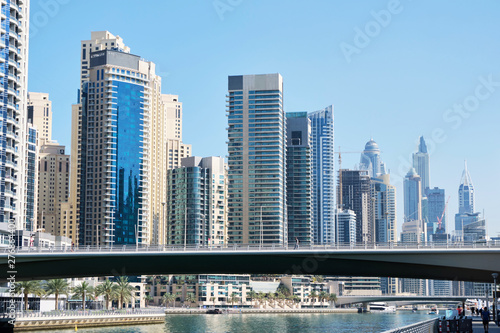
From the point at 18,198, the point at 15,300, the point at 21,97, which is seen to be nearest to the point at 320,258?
the point at 15,300

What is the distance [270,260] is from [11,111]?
74.8 m

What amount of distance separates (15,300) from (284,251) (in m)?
64.3

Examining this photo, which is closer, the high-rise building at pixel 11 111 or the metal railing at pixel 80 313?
the metal railing at pixel 80 313

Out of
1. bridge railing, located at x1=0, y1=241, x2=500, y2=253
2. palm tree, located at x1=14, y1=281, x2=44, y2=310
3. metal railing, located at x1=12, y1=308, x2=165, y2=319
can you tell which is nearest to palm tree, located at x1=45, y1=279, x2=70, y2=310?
palm tree, located at x1=14, y1=281, x2=44, y2=310

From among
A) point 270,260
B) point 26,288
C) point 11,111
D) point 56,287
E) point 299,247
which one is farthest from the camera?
point 11,111

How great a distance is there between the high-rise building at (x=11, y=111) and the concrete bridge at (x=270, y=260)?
44.9 m

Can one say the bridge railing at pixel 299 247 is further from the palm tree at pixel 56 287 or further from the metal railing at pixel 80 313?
the palm tree at pixel 56 287

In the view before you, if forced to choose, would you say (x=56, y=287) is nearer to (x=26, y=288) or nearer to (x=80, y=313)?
(x=26, y=288)

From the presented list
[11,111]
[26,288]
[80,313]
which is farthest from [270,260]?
[11,111]

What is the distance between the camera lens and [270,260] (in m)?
92.8

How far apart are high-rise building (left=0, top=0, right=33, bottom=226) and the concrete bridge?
147 feet

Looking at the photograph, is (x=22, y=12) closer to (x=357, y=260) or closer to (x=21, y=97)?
(x=21, y=97)

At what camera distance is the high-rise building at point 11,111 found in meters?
139

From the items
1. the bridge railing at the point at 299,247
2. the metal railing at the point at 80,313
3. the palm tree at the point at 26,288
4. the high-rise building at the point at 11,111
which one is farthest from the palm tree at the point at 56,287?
the bridge railing at the point at 299,247
